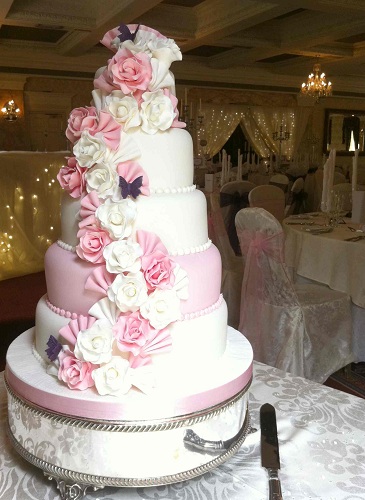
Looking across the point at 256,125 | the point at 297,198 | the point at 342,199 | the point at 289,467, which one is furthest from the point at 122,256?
the point at 256,125

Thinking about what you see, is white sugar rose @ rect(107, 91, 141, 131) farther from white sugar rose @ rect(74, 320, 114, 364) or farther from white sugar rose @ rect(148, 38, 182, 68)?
white sugar rose @ rect(74, 320, 114, 364)

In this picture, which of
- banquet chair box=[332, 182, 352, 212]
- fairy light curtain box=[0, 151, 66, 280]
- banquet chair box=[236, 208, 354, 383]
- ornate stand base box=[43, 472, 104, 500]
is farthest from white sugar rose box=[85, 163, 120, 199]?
banquet chair box=[332, 182, 352, 212]

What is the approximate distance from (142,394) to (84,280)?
24 cm

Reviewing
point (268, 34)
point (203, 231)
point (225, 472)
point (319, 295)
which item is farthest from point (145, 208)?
point (268, 34)

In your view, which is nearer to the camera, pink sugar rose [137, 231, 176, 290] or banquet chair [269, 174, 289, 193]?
pink sugar rose [137, 231, 176, 290]

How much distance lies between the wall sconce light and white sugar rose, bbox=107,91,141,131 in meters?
10.6

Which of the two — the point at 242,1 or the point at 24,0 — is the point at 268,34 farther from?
the point at 24,0

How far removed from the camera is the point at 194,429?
939mm

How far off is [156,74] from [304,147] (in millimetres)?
14200

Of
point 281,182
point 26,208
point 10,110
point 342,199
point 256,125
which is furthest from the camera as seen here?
point 256,125

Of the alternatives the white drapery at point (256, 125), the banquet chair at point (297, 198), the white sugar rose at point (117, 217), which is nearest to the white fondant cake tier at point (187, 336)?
the white sugar rose at point (117, 217)

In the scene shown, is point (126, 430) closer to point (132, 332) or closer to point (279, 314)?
point (132, 332)

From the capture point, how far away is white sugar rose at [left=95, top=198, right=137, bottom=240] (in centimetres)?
92

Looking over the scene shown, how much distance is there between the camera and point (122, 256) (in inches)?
35.4
